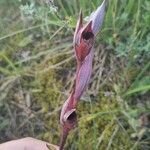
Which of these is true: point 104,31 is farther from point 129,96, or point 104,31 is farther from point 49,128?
point 49,128

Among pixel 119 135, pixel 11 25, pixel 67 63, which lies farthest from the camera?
pixel 11 25

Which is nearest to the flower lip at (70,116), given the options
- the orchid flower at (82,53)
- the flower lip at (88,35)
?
the orchid flower at (82,53)

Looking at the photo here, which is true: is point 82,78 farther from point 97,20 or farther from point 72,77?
point 72,77

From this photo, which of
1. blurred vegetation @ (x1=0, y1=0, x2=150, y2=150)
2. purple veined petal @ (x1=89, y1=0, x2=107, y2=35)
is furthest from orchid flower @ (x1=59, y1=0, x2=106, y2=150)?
blurred vegetation @ (x1=0, y1=0, x2=150, y2=150)

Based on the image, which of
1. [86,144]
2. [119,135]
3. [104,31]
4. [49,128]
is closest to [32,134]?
[49,128]

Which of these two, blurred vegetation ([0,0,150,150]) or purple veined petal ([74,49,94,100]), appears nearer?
A: purple veined petal ([74,49,94,100])

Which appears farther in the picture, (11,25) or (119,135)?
(11,25)

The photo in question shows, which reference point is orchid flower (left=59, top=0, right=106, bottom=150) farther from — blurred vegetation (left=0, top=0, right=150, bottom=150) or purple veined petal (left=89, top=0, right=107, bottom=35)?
blurred vegetation (left=0, top=0, right=150, bottom=150)

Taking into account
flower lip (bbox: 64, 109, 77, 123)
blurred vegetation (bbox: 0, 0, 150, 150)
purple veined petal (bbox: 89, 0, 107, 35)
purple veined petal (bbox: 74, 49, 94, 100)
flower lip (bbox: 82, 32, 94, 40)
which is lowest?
blurred vegetation (bbox: 0, 0, 150, 150)
